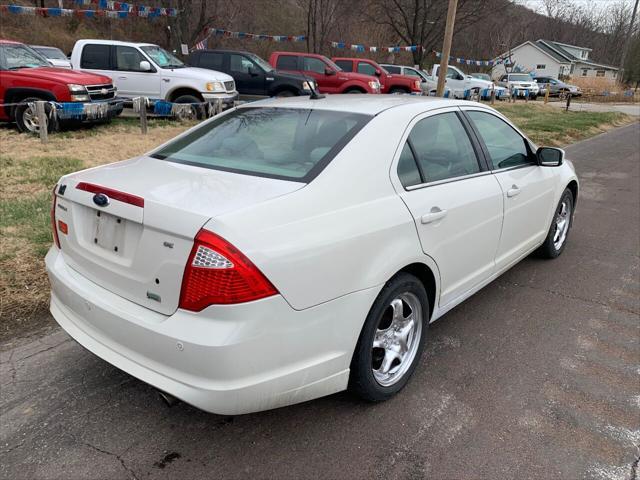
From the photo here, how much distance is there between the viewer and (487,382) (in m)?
3.06

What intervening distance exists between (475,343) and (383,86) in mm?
18262

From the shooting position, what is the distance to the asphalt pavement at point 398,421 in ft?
7.78

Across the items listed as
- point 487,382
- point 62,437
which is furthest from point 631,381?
point 62,437

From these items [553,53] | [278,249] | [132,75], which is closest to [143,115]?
[132,75]

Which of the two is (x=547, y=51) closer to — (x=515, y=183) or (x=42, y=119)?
(x=42, y=119)

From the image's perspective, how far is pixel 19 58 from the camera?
9.82 meters

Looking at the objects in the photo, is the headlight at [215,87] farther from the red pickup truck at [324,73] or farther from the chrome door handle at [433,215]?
the chrome door handle at [433,215]

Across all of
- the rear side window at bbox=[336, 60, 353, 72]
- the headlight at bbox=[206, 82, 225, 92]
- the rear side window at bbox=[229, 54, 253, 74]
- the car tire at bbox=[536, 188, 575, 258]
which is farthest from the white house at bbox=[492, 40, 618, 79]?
the car tire at bbox=[536, 188, 575, 258]

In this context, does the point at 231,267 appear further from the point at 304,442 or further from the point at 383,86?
the point at 383,86

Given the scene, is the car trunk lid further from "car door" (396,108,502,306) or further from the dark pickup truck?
the dark pickup truck

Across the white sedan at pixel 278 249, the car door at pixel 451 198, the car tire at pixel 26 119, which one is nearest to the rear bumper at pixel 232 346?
the white sedan at pixel 278 249

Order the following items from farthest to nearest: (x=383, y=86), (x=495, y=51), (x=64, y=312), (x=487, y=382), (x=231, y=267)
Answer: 1. (x=495, y=51)
2. (x=383, y=86)
3. (x=487, y=382)
4. (x=64, y=312)
5. (x=231, y=267)

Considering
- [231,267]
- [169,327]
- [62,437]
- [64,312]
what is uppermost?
[231,267]

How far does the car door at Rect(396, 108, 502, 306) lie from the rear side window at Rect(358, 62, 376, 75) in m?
17.8
